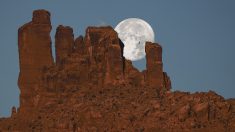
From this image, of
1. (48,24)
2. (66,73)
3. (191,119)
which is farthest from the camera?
(48,24)

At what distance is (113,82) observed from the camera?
168 meters

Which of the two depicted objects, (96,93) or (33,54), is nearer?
(96,93)

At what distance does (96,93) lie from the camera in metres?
164

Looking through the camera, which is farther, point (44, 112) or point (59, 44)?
point (59, 44)

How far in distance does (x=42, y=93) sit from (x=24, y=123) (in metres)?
15.2

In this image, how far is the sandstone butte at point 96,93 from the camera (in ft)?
484

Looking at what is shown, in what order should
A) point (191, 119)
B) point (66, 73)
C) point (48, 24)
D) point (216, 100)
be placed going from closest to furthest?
1. point (191, 119)
2. point (216, 100)
3. point (66, 73)
4. point (48, 24)

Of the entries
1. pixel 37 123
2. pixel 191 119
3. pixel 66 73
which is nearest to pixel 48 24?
pixel 66 73

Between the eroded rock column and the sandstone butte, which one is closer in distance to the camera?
the sandstone butte

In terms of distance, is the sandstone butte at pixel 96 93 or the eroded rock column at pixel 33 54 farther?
the eroded rock column at pixel 33 54

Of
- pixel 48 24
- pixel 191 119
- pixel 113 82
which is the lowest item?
pixel 191 119

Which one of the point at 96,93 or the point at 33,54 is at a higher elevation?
the point at 33,54

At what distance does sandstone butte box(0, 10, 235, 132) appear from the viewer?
147500 mm

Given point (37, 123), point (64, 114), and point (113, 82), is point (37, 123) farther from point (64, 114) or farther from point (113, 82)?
point (113, 82)
